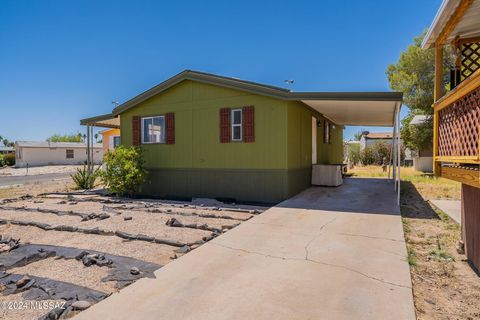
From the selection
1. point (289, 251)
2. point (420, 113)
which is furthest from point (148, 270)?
point (420, 113)

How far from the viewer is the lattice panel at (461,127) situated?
9.62 ft

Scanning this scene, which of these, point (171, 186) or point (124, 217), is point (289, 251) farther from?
→ point (171, 186)

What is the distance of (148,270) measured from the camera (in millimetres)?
3391

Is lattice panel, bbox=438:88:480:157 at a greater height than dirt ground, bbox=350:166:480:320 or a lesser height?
greater

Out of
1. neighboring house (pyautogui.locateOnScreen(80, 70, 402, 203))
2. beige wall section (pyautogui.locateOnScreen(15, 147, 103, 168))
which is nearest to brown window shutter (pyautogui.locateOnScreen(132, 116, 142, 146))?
neighboring house (pyautogui.locateOnScreen(80, 70, 402, 203))

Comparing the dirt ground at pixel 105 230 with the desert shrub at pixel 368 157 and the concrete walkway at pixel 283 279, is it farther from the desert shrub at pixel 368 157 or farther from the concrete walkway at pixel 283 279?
the desert shrub at pixel 368 157

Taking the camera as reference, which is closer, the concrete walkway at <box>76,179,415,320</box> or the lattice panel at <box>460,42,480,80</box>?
the concrete walkway at <box>76,179,415,320</box>

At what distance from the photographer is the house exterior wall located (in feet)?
25.7

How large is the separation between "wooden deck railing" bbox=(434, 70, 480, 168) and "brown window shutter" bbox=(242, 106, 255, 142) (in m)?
4.44

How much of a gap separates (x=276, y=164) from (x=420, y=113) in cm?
1395

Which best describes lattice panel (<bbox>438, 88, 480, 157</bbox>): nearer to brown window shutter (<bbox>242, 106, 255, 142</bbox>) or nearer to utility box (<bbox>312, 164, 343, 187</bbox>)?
brown window shutter (<bbox>242, 106, 255, 142</bbox>)

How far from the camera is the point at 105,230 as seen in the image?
521 centimetres

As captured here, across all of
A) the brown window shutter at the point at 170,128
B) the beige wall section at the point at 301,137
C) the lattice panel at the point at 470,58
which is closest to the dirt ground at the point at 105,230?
the beige wall section at the point at 301,137

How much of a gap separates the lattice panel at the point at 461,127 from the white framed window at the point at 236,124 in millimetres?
4980
